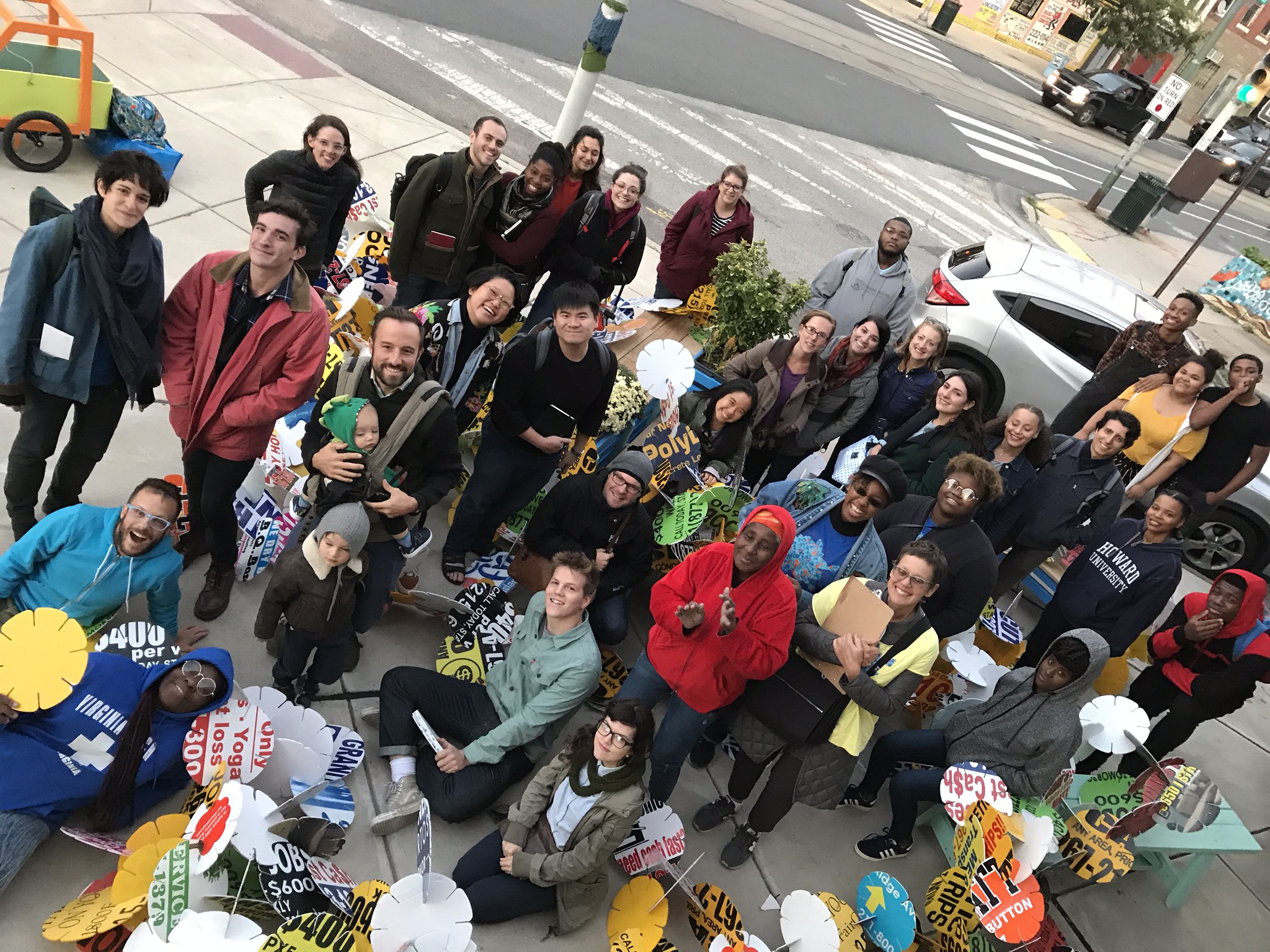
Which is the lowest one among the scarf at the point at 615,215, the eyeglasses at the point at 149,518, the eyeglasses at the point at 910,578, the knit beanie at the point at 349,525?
the eyeglasses at the point at 149,518

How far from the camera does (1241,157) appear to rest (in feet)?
96.8

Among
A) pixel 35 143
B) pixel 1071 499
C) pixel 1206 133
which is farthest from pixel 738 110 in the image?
pixel 1071 499

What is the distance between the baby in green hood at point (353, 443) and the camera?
383cm

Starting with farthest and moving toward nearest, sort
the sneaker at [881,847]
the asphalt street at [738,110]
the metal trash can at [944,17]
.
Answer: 1. the metal trash can at [944,17]
2. the asphalt street at [738,110]
3. the sneaker at [881,847]

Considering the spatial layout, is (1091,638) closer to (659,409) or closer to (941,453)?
(941,453)

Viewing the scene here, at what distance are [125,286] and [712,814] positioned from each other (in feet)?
11.7

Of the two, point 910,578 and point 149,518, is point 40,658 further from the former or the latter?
point 910,578

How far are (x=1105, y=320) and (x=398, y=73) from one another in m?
8.61

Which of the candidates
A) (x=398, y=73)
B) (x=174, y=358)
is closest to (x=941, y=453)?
(x=174, y=358)

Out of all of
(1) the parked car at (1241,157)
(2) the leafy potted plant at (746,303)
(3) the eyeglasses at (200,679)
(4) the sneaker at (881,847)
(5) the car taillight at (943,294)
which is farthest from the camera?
(1) the parked car at (1241,157)

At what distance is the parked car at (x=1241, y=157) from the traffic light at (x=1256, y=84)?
52.0ft

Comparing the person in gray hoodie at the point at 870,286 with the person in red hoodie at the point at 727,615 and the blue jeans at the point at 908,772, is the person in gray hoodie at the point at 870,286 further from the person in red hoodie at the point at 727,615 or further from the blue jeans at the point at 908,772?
the person in red hoodie at the point at 727,615

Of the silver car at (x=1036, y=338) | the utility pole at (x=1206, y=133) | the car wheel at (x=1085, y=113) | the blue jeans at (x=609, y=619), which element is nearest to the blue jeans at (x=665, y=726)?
the blue jeans at (x=609, y=619)

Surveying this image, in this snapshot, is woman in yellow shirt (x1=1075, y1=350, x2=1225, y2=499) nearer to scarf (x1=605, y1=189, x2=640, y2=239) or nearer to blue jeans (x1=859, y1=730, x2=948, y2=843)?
blue jeans (x1=859, y1=730, x2=948, y2=843)
